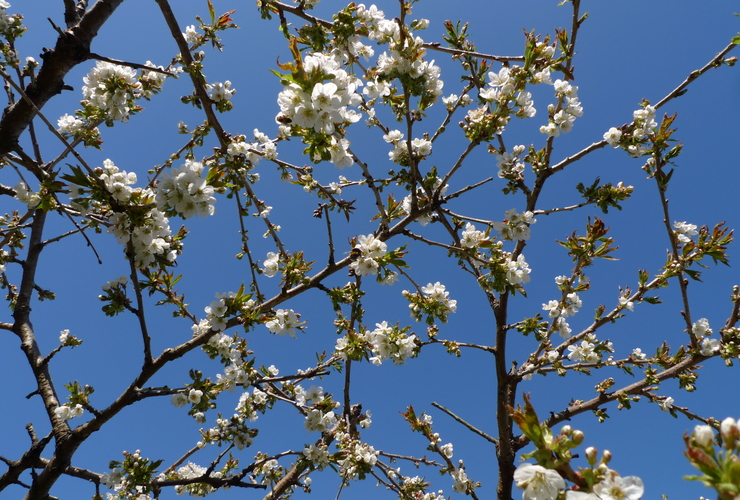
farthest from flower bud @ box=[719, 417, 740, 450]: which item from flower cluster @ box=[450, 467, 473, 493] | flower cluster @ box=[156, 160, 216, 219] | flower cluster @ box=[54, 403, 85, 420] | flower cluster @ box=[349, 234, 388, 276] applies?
flower cluster @ box=[450, 467, 473, 493]

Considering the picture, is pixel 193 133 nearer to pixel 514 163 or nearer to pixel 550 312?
pixel 514 163

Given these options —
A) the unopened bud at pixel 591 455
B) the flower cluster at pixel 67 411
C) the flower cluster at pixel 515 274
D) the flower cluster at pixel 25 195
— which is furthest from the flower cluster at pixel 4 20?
the unopened bud at pixel 591 455

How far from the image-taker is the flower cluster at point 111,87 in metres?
3.03

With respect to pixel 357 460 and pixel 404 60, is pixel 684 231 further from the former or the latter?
pixel 357 460

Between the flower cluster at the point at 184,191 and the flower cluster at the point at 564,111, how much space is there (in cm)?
369

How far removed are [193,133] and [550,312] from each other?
5597mm

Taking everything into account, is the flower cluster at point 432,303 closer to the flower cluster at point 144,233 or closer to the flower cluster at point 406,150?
the flower cluster at point 406,150

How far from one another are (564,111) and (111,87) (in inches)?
178

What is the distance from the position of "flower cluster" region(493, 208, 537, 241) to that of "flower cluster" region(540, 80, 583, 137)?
126cm

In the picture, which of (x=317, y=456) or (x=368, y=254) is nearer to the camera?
(x=368, y=254)

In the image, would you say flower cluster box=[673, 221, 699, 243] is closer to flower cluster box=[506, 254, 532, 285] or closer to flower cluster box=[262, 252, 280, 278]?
flower cluster box=[506, 254, 532, 285]

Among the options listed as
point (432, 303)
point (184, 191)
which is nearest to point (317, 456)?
point (432, 303)

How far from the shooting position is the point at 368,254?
10.7ft

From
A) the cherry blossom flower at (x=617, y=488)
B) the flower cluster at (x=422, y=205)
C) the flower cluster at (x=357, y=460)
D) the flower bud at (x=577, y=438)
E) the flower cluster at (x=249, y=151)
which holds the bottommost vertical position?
the cherry blossom flower at (x=617, y=488)
